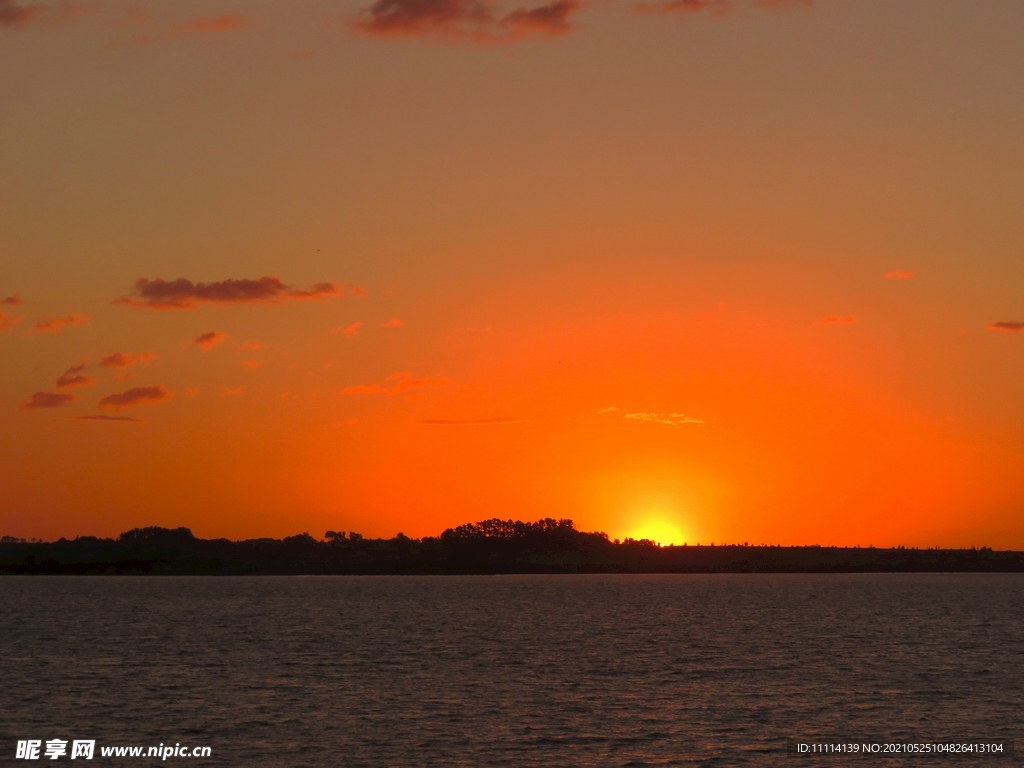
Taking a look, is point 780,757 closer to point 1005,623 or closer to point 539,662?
point 539,662

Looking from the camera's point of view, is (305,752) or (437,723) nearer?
(305,752)

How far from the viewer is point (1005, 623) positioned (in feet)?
461

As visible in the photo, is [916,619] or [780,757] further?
[916,619]

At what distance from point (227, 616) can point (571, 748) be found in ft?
378

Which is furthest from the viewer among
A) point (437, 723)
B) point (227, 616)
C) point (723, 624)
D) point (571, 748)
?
point (227, 616)

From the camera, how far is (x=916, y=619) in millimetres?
148000

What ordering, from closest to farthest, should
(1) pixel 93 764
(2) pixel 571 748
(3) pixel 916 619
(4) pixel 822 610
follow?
1. (1) pixel 93 764
2. (2) pixel 571 748
3. (3) pixel 916 619
4. (4) pixel 822 610

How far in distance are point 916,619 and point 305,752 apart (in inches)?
4527

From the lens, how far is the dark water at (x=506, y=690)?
54.5m

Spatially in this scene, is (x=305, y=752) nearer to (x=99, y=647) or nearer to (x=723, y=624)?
(x=99, y=647)

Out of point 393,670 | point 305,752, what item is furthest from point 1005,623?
point 305,752

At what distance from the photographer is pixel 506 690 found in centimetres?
7262

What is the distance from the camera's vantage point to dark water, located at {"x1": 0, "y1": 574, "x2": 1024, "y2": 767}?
179 ft

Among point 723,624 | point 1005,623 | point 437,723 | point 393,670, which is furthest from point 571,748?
point 1005,623
